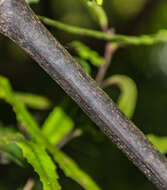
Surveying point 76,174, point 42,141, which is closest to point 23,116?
point 42,141

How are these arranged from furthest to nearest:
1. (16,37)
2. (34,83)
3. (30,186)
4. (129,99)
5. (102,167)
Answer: (102,167) < (34,83) < (129,99) < (30,186) < (16,37)

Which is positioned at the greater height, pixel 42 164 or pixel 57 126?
pixel 57 126

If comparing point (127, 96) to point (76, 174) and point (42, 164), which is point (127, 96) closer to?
point (76, 174)

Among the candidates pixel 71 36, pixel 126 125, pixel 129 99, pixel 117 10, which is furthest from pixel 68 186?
pixel 126 125

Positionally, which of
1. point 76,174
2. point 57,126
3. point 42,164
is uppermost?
point 57,126

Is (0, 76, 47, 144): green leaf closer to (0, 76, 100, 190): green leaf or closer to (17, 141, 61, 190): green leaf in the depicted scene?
(0, 76, 100, 190): green leaf

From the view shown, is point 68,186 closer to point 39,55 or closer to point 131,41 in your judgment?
point 131,41
